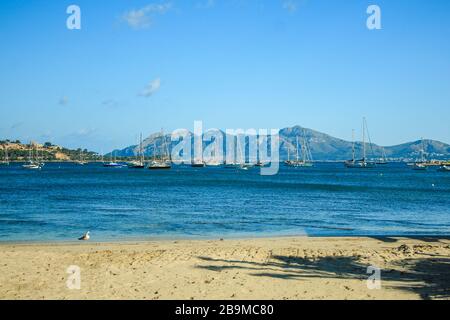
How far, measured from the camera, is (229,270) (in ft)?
48.6

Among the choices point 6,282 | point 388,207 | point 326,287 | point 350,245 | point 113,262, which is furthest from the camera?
point 388,207

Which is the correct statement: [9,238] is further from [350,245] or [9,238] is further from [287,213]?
[287,213]

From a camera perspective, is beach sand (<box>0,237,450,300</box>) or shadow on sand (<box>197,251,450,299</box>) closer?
beach sand (<box>0,237,450,300</box>)

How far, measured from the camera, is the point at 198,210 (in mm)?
38750

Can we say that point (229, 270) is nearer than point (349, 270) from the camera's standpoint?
No

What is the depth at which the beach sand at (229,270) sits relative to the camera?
39.7 ft

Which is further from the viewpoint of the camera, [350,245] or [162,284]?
[350,245]

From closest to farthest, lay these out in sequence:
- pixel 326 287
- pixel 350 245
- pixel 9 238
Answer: pixel 326 287 < pixel 350 245 < pixel 9 238

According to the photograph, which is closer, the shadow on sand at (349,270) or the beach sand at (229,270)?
the beach sand at (229,270)

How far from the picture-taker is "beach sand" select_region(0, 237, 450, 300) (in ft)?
39.7

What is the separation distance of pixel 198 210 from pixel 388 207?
1725 cm

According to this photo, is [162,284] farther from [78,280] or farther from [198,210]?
[198,210]
